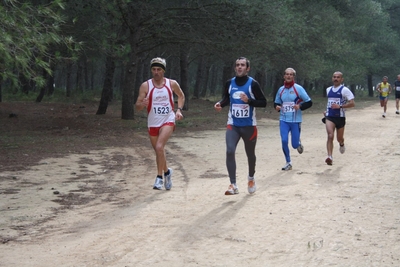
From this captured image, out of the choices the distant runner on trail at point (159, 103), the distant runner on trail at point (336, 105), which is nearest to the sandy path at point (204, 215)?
the distant runner on trail at point (336, 105)

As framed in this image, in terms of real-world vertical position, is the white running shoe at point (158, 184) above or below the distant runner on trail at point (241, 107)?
below

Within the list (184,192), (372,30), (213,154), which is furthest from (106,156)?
(372,30)

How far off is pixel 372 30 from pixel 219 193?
52.4 m

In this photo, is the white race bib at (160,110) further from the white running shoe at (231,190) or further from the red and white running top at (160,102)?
the white running shoe at (231,190)

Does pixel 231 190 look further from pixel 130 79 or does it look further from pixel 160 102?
pixel 130 79

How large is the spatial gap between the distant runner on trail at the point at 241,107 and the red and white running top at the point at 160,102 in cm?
96

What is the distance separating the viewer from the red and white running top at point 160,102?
400 inches

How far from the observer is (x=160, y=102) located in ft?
33.4

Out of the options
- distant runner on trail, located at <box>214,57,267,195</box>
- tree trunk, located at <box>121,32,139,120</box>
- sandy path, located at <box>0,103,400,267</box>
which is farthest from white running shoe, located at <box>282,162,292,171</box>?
tree trunk, located at <box>121,32,139,120</box>

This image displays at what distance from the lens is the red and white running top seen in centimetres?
1016

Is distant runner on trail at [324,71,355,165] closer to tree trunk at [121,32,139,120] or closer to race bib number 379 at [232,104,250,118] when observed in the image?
race bib number 379 at [232,104,250,118]

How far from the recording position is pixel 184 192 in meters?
10.2

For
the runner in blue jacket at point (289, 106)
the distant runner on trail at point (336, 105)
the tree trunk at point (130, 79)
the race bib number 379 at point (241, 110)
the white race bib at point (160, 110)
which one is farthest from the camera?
the tree trunk at point (130, 79)

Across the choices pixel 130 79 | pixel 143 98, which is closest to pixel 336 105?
pixel 143 98
